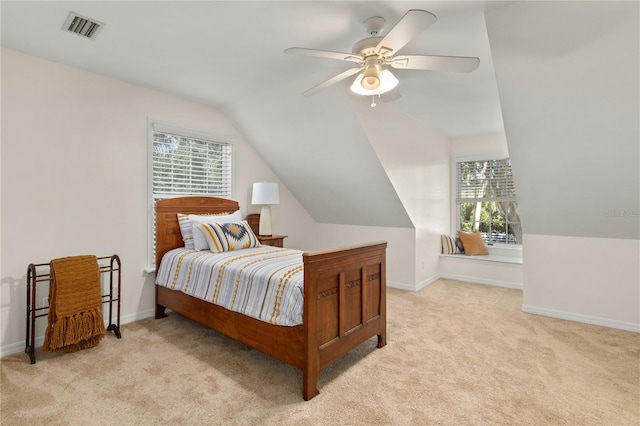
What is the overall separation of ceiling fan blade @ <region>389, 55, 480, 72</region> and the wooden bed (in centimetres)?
123

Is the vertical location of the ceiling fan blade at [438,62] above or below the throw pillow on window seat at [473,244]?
above

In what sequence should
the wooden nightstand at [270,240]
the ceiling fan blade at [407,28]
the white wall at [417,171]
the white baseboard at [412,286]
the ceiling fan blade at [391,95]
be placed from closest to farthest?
the ceiling fan blade at [407,28]
the ceiling fan blade at [391,95]
the white wall at [417,171]
the wooden nightstand at [270,240]
the white baseboard at [412,286]

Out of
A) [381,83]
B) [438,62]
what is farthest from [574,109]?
[381,83]

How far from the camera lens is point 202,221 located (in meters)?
3.30

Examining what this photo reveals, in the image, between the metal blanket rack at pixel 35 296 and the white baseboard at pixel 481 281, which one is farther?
the white baseboard at pixel 481 281

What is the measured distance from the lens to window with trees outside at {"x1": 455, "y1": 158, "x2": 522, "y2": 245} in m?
4.93

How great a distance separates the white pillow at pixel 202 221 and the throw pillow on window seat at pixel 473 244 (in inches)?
137

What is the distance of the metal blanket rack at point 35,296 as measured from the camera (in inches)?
95.0

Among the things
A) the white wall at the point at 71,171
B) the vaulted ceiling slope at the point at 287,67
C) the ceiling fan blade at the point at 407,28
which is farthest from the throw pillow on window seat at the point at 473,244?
the white wall at the point at 71,171

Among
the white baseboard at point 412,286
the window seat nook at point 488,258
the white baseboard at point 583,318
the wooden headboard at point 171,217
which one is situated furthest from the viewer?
the window seat nook at point 488,258

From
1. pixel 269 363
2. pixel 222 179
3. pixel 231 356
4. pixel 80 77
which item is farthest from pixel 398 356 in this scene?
pixel 80 77

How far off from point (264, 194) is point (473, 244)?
328 cm

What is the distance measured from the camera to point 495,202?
200 inches

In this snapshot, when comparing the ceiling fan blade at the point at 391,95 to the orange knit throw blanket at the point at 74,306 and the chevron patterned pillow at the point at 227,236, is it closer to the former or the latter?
the chevron patterned pillow at the point at 227,236
